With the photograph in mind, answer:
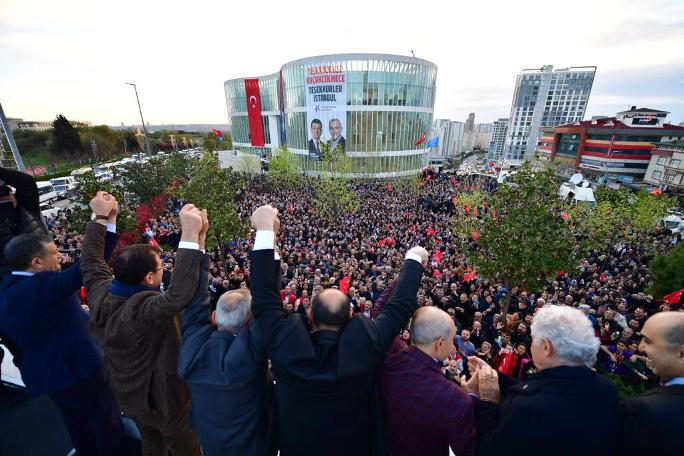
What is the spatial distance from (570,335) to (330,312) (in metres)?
1.20

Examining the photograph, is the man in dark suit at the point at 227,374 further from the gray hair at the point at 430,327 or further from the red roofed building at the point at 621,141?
the red roofed building at the point at 621,141

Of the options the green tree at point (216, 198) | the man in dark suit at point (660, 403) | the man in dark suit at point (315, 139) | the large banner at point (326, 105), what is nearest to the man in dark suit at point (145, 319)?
the man in dark suit at point (660, 403)

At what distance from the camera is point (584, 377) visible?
1.38m

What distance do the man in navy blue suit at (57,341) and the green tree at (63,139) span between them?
56503mm

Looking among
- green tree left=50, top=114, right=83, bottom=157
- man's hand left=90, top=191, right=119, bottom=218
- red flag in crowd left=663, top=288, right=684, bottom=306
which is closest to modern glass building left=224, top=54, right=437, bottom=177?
red flag in crowd left=663, top=288, right=684, bottom=306

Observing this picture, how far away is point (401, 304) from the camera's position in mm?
1674

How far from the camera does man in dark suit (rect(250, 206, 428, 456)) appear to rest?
1433 millimetres

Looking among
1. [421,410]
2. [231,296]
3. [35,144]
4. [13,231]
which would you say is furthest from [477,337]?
[35,144]

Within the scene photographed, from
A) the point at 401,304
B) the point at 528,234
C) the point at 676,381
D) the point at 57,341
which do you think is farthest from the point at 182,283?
the point at 528,234

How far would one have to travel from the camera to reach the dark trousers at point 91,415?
7.76ft

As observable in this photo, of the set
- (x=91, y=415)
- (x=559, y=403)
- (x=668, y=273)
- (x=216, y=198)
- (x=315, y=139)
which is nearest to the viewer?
Result: (x=559, y=403)

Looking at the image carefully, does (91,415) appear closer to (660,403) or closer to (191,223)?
(191,223)

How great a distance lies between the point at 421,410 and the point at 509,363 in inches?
195

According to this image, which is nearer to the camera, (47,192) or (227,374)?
(227,374)
